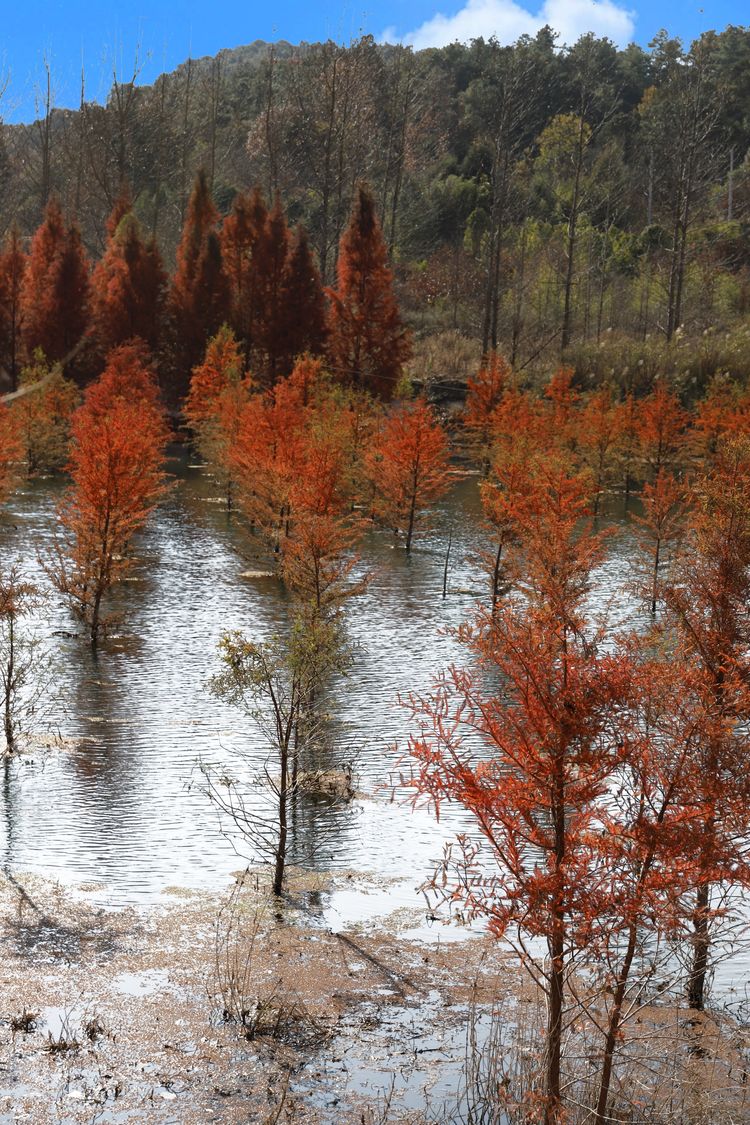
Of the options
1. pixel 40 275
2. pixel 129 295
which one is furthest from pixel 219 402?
pixel 40 275

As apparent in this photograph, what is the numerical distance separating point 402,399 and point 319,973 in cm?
4721

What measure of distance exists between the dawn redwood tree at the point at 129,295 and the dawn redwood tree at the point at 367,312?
403 inches

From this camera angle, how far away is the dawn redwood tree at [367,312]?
Answer: 205 ft

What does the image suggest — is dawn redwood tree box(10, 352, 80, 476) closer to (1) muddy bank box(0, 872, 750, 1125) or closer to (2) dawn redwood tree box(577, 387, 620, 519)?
(2) dawn redwood tree box(577, 387, 620, 519)

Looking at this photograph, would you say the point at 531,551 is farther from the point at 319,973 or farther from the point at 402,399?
the point at 402,399

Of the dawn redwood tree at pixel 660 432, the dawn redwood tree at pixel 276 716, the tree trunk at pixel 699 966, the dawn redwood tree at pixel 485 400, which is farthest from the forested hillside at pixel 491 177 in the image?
the tree trunk at pixel 699 966

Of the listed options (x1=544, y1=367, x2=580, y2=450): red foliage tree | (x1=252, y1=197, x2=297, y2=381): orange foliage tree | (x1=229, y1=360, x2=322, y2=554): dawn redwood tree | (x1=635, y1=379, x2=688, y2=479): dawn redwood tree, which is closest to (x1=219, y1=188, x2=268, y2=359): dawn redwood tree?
(x1=252, y1=197, x2=297, y2=381): orange foliage tree

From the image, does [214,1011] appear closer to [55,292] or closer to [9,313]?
[55,292]

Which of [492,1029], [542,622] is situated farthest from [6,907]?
[542,622]

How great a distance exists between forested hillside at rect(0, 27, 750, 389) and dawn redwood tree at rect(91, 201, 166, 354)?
666cm

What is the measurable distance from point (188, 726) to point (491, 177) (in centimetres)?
7735

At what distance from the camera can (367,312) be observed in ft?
207

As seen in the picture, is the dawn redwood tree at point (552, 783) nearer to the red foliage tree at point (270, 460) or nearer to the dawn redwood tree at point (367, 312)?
the red foliage tree at point (270, 460)

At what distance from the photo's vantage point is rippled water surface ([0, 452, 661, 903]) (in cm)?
1861
